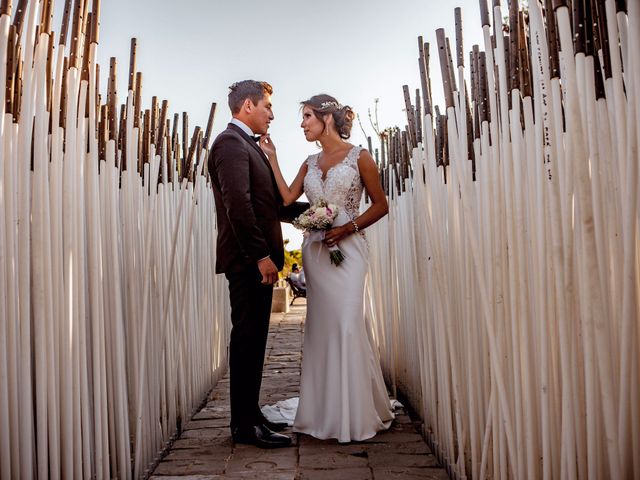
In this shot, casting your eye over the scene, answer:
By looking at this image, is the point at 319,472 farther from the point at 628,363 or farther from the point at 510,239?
the point at 628,363

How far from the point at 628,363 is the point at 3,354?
1.57m

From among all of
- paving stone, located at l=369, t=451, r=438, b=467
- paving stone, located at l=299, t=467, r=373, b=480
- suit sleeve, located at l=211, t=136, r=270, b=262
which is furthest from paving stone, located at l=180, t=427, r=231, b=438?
suit sleeve, located at l=211, t=136, r=270, b=262

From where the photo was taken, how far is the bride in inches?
121

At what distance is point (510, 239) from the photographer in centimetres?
183

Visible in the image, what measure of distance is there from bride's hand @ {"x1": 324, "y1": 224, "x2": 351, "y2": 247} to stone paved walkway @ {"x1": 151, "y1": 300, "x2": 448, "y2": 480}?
1.00 meters

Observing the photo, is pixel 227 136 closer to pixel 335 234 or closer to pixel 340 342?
pixel 335 234

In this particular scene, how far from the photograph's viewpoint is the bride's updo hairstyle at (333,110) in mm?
3389

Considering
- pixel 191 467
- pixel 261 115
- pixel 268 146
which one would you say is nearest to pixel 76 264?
pixel 191 467

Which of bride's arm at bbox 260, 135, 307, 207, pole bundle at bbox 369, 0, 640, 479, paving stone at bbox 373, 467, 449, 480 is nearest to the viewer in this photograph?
pole bundle at bbox 369, 0, 640, 479

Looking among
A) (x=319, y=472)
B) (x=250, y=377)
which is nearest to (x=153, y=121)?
(x=250, y=377)

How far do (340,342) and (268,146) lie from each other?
1162mm

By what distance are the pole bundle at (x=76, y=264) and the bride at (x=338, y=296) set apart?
74 centimetres

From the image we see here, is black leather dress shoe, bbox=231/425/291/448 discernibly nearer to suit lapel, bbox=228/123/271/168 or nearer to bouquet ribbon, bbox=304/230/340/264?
bouquet ribbon, bbox=304/230/340/264

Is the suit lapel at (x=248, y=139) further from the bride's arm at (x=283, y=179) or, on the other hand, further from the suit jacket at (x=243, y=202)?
the bride's arm at (x=283, y=179)
